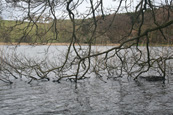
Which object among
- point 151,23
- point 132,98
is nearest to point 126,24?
point 151,23

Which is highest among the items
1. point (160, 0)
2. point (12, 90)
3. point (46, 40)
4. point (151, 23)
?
point (160, 0)

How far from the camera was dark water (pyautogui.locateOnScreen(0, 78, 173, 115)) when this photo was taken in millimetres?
7793

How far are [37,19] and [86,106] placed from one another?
13.3 feet

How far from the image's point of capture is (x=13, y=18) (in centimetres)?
866

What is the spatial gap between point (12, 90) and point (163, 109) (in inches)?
309

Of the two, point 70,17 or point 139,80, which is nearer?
point 70,17

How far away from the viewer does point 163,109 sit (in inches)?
310

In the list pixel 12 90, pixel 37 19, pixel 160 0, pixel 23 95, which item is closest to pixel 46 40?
pixel 37 19

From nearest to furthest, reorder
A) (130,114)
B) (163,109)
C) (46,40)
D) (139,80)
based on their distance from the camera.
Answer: (130,114), (163,109), (46,40), (139,80)

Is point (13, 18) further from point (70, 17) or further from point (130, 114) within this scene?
point (130, 114)

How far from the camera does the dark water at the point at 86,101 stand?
7793mm

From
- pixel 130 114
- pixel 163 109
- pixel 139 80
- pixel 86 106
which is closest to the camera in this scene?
pixel 130 114

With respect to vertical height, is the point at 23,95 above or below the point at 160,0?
below

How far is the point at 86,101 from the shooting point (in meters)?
9.21
